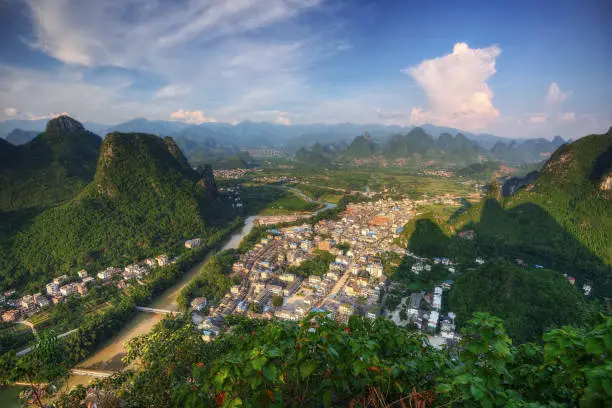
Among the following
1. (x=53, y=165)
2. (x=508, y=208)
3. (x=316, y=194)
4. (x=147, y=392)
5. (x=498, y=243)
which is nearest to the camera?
(x=147, y=392)

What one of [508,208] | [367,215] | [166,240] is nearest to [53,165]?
[166,240]

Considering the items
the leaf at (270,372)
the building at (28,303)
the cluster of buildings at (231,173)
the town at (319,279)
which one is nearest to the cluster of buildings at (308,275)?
the town at (319,279)

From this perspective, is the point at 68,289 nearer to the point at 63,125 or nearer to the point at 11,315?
the point at 11,315

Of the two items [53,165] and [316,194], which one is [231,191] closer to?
[316,194]

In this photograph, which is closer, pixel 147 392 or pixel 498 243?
pixel 147 392

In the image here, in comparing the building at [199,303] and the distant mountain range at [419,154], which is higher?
the distant mountain range at [419,154]

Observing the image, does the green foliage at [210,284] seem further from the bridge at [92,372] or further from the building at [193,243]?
the building at [193,243]
